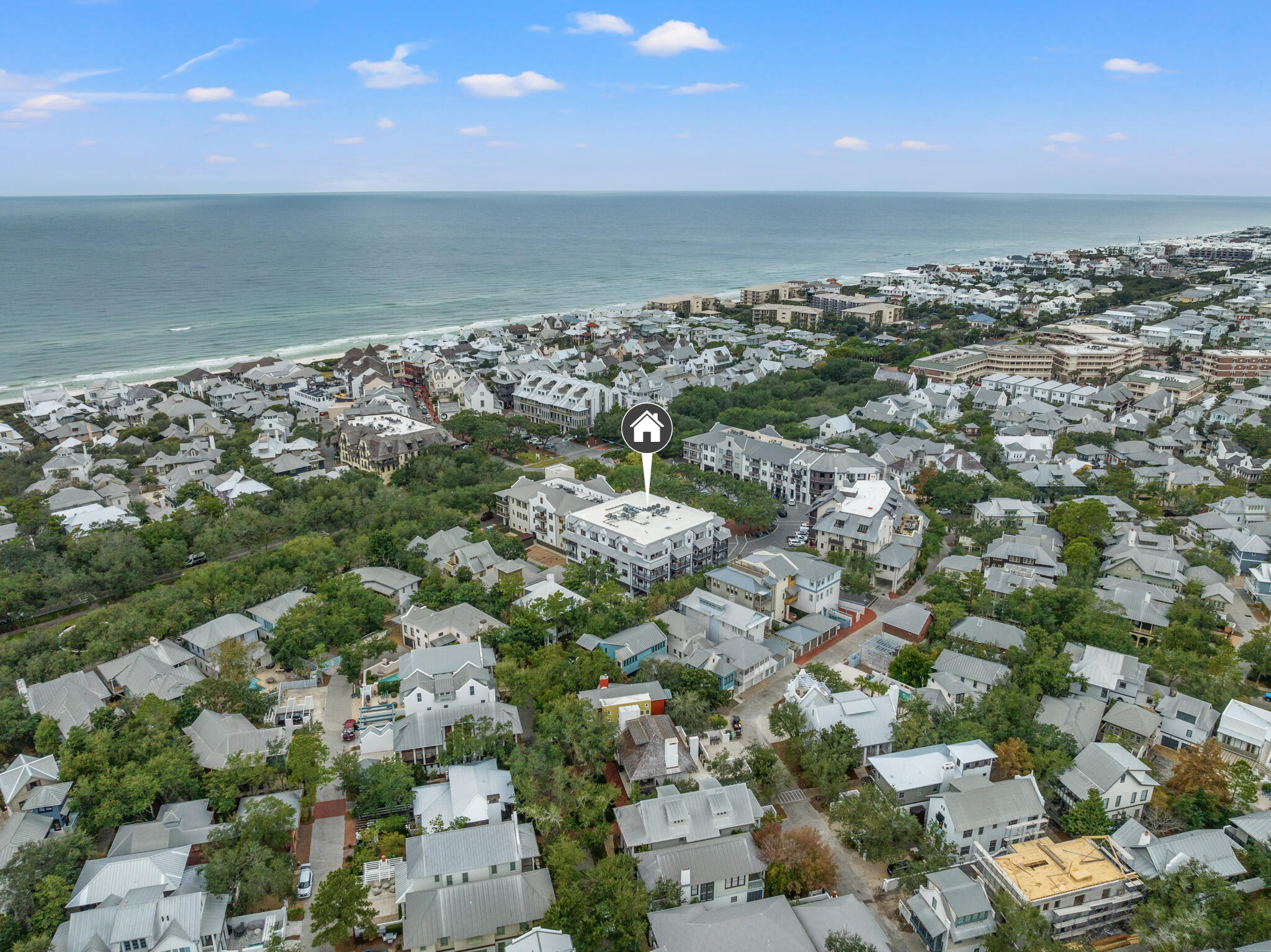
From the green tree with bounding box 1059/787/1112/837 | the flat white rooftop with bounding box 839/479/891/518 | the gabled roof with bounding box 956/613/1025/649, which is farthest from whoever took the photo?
the flat white rooftop with bounding box 839/479/891/518

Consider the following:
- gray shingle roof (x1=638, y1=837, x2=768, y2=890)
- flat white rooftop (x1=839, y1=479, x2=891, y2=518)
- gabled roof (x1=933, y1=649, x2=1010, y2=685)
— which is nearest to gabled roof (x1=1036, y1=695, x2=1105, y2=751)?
gabled roof (x1=933, y1=649, x2=1010, y2=685)

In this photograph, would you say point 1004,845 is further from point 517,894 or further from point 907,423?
point 907,423

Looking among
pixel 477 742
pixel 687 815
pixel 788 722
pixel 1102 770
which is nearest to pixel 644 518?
pixel 788 722

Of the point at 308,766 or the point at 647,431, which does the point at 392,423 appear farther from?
the point at 308,766

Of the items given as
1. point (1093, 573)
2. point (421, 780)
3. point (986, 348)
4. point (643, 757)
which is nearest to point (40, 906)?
point (421, 780)

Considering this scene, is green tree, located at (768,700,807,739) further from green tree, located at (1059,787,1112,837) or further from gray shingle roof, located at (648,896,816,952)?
green tree, located at (1059,787,1112,837)

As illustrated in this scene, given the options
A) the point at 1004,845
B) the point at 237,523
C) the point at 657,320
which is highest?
the point at 657,320
